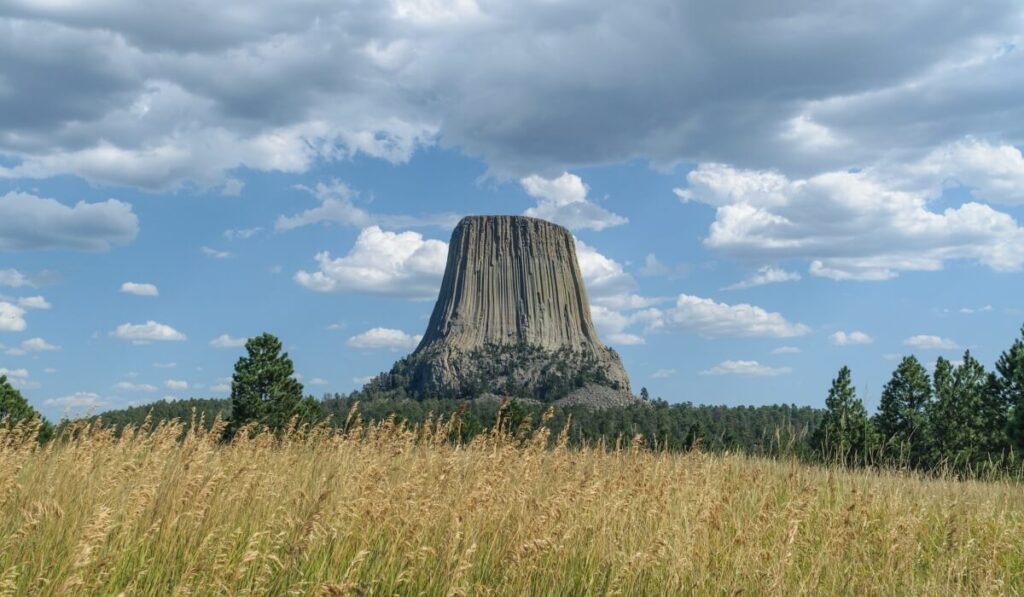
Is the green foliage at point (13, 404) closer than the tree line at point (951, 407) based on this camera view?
Yes

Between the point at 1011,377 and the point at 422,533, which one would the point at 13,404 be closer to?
the point at 422,533

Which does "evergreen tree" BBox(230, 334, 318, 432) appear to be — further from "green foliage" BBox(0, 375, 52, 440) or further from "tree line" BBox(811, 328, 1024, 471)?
"tree line" BBox(811, 328, 1024, 471)

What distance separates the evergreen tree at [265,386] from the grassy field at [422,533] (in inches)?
1494

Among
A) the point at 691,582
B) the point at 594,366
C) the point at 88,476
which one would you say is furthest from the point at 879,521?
the point at 594,366

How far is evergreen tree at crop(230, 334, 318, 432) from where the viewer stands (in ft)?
150

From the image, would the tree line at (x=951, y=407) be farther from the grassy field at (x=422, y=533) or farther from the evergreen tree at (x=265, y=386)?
the grassy field at (x=422, y=533)

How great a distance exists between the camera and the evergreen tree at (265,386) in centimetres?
4584

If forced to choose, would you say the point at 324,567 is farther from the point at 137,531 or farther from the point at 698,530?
the point at 698,530

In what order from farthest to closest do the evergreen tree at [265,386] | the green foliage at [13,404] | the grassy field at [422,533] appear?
1. the evergreen tree at [265,386]
2. the green foliage at [13,404]
3. the grassy field at [422,533]

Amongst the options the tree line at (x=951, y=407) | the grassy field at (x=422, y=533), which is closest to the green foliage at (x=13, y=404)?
the grassy field at (x=422, y=533)

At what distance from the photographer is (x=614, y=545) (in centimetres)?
620

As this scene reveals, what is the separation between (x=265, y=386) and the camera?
4728 cm

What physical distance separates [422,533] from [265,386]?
43844 mm

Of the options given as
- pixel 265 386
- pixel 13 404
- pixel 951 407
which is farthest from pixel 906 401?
pixel 13 404
